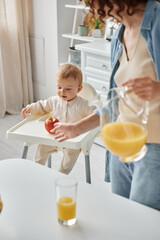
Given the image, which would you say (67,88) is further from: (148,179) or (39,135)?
(148,179)

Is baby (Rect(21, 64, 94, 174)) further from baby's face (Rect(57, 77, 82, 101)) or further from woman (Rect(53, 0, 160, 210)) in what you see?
woman (Rect(53, 0, 160, 210))

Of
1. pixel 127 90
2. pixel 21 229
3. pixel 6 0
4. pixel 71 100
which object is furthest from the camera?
pixel 6 0

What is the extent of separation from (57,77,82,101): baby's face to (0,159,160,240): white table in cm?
86

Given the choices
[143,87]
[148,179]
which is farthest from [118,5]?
[148,179]

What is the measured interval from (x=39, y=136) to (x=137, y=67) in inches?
34.8

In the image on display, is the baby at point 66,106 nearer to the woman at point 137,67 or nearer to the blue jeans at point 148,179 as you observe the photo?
the woman at point 137,67

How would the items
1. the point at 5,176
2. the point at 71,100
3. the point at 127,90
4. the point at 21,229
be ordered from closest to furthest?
the point at 127,90, the point at 21,229, the point at 5,176, the point at 71,100

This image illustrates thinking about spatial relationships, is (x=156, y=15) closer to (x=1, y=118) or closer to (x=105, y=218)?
(x=105, y=218)

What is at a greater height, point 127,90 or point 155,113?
point 127,90

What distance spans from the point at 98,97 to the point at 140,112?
13 centimetres

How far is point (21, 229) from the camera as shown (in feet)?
3.32

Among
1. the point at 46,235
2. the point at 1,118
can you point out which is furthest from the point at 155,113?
the point at 1,118

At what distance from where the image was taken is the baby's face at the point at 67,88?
2.02 m

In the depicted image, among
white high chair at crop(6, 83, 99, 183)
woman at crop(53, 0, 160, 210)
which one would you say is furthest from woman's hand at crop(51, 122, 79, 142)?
white high chair at crop(6, 83, 99, 183)
